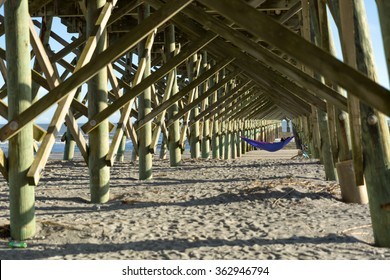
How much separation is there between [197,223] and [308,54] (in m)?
2.81

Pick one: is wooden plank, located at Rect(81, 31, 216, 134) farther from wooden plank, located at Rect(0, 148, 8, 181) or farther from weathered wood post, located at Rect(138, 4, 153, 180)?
weathered wood post, located at Rect(138, 4, 153, 180)

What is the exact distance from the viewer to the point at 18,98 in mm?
4359

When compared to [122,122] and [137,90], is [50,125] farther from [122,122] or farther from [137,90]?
[122,122]

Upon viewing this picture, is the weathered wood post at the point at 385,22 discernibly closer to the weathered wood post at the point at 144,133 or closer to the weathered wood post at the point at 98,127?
the weathered wood post at the point at 98,127

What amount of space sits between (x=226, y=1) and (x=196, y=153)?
38.5 ft

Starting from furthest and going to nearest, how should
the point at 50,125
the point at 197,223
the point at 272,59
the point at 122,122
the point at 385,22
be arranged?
the point at 122,122
the point at 272,59
the point at 197,223
the point at 50,125
the point at 385,22

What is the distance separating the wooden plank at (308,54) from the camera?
258 cm

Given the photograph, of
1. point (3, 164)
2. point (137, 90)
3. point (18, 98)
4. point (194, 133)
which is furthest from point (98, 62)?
point (194, 133)

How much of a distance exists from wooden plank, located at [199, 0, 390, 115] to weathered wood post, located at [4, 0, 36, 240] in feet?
7.52

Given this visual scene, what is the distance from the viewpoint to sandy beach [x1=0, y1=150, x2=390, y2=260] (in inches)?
155

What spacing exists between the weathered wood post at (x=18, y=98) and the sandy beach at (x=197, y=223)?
351 millimetres

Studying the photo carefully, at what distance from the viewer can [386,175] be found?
12.2ft

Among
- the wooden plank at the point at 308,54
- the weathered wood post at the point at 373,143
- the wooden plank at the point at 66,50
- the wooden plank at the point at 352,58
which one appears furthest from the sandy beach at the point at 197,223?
the wooden plank at the point at 66,50

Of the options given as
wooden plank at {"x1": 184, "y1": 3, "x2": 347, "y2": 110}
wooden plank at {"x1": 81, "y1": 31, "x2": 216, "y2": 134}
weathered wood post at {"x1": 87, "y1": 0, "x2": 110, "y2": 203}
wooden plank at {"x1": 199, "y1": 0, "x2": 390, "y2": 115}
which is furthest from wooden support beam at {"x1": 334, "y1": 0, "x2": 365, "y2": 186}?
weathered wood post at {"x1": 87, "y1": 0, "x2": 110, "y2": 203}
